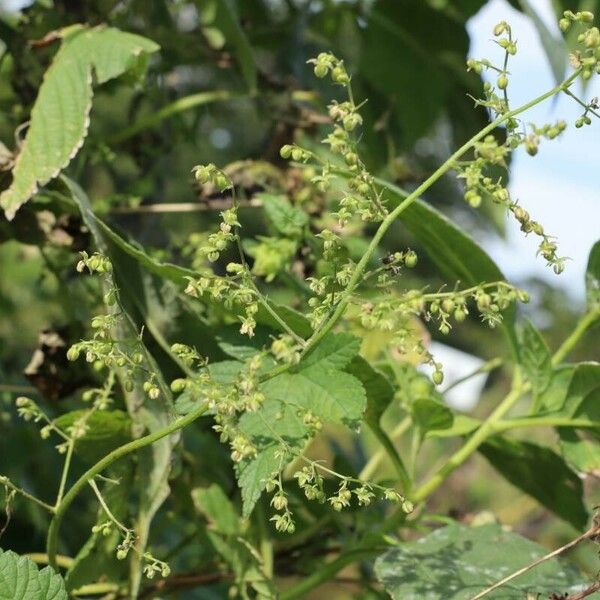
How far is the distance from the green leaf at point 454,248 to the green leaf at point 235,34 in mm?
326

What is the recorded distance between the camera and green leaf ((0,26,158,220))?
0.96m

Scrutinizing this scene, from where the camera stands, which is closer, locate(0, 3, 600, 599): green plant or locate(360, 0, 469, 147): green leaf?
locate(0, 3, 600, 599): green plant

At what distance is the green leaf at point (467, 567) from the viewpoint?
87 cm

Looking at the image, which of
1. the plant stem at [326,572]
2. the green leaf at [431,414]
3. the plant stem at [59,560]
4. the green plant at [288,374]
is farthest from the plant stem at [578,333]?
the plant stem at [59,560]

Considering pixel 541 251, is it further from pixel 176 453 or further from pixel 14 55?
pixel 14 55

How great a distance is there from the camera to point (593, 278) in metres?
1.03

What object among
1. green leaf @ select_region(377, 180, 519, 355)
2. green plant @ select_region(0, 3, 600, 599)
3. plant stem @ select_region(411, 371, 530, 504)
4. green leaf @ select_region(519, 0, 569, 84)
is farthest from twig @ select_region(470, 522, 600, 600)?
green leaf @ select_region(519, 0, 569, 84)

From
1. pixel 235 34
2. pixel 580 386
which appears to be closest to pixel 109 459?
pixel 580 386

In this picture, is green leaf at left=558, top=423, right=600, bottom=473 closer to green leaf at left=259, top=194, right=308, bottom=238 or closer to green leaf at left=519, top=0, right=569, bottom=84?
green leaf at left=259, top=194, right=308, bottom=238

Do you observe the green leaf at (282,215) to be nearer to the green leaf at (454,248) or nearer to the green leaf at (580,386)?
the green leaf at (454,248)

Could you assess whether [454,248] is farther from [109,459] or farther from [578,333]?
[109,459]

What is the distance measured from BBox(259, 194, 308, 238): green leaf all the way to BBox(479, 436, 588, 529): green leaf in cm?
27

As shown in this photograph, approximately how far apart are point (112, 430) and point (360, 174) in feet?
1.10

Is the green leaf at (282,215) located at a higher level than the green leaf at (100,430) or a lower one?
higher
